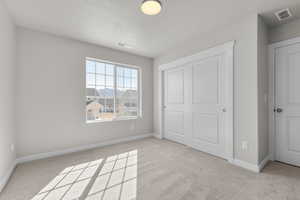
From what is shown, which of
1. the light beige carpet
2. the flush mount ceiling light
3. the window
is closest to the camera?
the light beige carpet

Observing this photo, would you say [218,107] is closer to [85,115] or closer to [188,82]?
[188,82]

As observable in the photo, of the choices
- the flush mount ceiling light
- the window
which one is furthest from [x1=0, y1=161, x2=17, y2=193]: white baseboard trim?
the flush mount ceiling light

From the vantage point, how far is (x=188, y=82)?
11.1 feet

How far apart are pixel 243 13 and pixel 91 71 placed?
11.0ft

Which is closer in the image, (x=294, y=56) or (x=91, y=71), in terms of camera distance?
(x=294, y=56)

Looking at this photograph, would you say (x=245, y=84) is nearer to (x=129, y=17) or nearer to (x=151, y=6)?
(x=151, y=6)

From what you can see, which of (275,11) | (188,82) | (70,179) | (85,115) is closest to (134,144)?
(85,115)

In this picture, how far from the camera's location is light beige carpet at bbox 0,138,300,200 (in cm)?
164

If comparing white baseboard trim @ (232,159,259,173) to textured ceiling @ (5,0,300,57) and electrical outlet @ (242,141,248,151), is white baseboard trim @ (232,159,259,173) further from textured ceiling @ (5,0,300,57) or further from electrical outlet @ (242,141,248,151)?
textured ceiling @ (5,0,300,57)

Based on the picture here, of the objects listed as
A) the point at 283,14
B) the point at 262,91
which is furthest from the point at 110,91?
the point at 283,14

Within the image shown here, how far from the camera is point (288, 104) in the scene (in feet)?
7.88

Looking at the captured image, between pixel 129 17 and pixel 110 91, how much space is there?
2027 mm

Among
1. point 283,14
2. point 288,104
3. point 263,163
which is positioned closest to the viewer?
point 283,14

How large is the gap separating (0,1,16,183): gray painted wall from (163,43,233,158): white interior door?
131 inches
